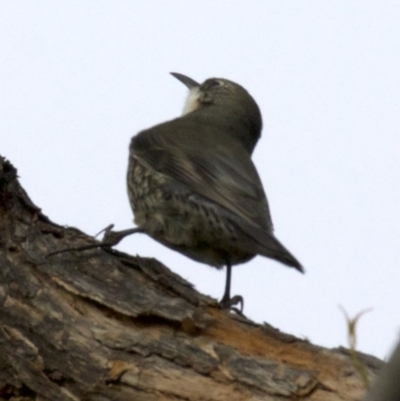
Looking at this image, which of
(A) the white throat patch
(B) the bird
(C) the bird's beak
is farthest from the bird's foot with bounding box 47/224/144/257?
(C) the bird's beak

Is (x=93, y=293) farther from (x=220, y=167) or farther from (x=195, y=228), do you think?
(x=220, y=167)

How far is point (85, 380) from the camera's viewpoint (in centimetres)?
333

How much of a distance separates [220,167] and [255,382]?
1836 mm

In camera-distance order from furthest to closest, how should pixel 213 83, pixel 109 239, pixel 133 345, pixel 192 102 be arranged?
pixel 192 102 < pixel 213 83 < pixel 109 239 < pixel 133 345

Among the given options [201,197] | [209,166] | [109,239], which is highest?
[209,166]

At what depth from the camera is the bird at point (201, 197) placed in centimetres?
428

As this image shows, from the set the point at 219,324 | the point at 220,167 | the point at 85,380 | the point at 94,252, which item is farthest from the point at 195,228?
the point at 85,380

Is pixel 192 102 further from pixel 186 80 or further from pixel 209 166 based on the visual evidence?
pixel 209 166

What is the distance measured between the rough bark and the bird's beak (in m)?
3.53

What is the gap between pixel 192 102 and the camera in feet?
22.6

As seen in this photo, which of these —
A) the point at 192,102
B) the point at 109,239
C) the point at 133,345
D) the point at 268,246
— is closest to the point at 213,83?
the point at 192,102

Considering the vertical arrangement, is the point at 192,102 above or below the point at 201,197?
above

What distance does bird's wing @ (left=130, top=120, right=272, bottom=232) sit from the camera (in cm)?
438

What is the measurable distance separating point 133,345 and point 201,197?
4.40 feet
